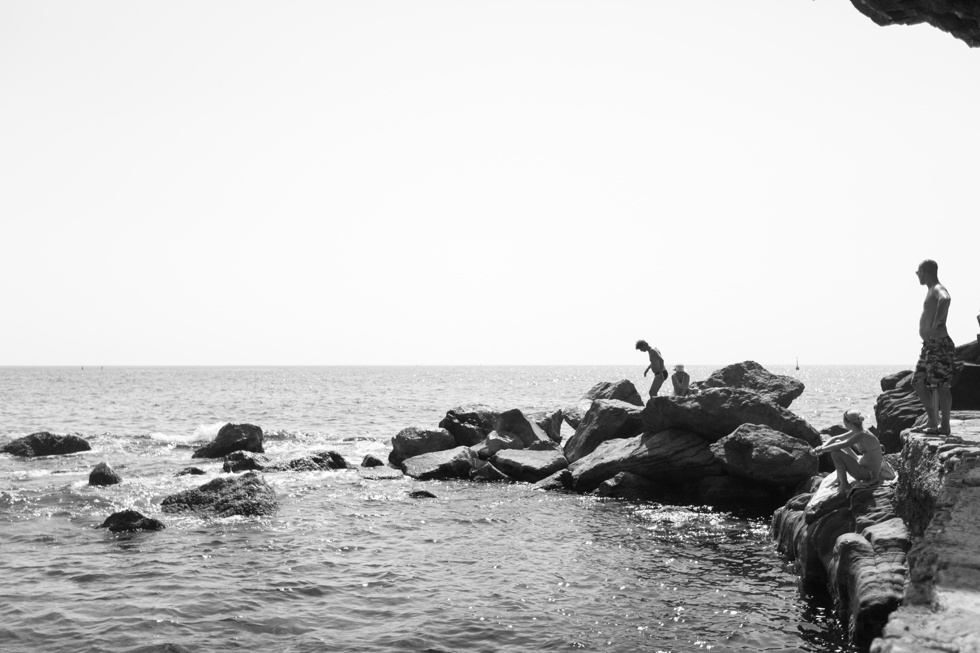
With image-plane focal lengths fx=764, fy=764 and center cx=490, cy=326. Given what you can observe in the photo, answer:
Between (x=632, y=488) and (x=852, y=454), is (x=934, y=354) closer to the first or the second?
(x=852, y=454)

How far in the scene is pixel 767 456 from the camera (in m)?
19.4

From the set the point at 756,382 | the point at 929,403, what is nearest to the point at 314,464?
the point at 756,382

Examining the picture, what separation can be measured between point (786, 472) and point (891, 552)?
897 centimetres

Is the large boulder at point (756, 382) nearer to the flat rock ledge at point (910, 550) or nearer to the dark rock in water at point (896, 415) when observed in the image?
the dark rock in water at point (896, 415)

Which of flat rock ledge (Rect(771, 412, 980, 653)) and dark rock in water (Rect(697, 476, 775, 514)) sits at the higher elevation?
flat rock ledge (Rect(771, 412, 980, 653))

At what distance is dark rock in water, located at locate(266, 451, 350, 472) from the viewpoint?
28.2 meters

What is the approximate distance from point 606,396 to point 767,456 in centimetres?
1278

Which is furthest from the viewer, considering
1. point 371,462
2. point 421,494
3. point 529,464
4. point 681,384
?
point 371,462

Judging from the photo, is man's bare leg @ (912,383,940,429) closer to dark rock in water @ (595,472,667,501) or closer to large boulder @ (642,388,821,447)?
large boulder @ (642,388,821,447)

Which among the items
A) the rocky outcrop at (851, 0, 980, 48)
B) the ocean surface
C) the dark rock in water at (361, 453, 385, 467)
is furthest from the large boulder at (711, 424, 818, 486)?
the dark rock in water at (361, 453, 385, 467)

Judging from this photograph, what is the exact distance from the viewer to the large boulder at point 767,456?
19.3 m

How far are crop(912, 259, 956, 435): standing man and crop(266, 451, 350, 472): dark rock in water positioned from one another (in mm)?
21248

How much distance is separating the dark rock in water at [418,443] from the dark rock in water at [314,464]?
2.04 metres

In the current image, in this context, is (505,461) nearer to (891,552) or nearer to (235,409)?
(891,552)
